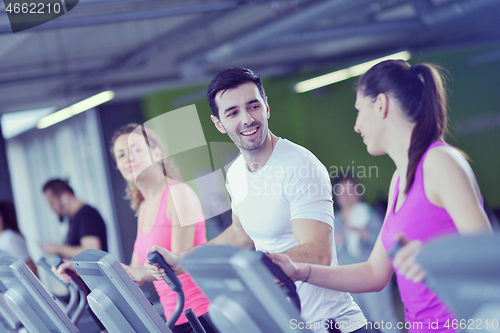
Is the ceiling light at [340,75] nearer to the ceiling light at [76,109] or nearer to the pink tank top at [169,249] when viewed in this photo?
the pink tank top at [169,249]

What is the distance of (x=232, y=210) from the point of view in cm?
196

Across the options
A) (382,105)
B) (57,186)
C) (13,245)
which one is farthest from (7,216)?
(382,105)

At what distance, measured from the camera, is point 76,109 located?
7.33 m

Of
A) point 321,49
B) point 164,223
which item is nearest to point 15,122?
point 321,49

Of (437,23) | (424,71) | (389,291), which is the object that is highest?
(437,23)

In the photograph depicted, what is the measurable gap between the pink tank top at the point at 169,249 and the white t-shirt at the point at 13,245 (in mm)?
2289

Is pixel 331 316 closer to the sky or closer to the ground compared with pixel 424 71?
closer to the ground

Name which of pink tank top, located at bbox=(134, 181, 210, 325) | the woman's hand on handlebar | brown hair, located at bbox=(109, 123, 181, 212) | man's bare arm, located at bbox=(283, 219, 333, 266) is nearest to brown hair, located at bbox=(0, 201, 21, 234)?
brown hair, located at bbox=(109, 123, 181, 212)

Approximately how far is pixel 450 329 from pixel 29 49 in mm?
7085

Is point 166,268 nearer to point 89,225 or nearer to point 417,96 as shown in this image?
point 417,96

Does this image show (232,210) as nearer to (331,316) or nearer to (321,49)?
(331,316)

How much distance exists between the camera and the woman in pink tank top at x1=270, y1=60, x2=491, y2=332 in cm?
127

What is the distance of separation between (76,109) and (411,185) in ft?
21.7

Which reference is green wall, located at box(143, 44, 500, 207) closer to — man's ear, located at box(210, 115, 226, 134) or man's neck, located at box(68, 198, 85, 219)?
man's ear, located at box(210, 115, 226, 134)
